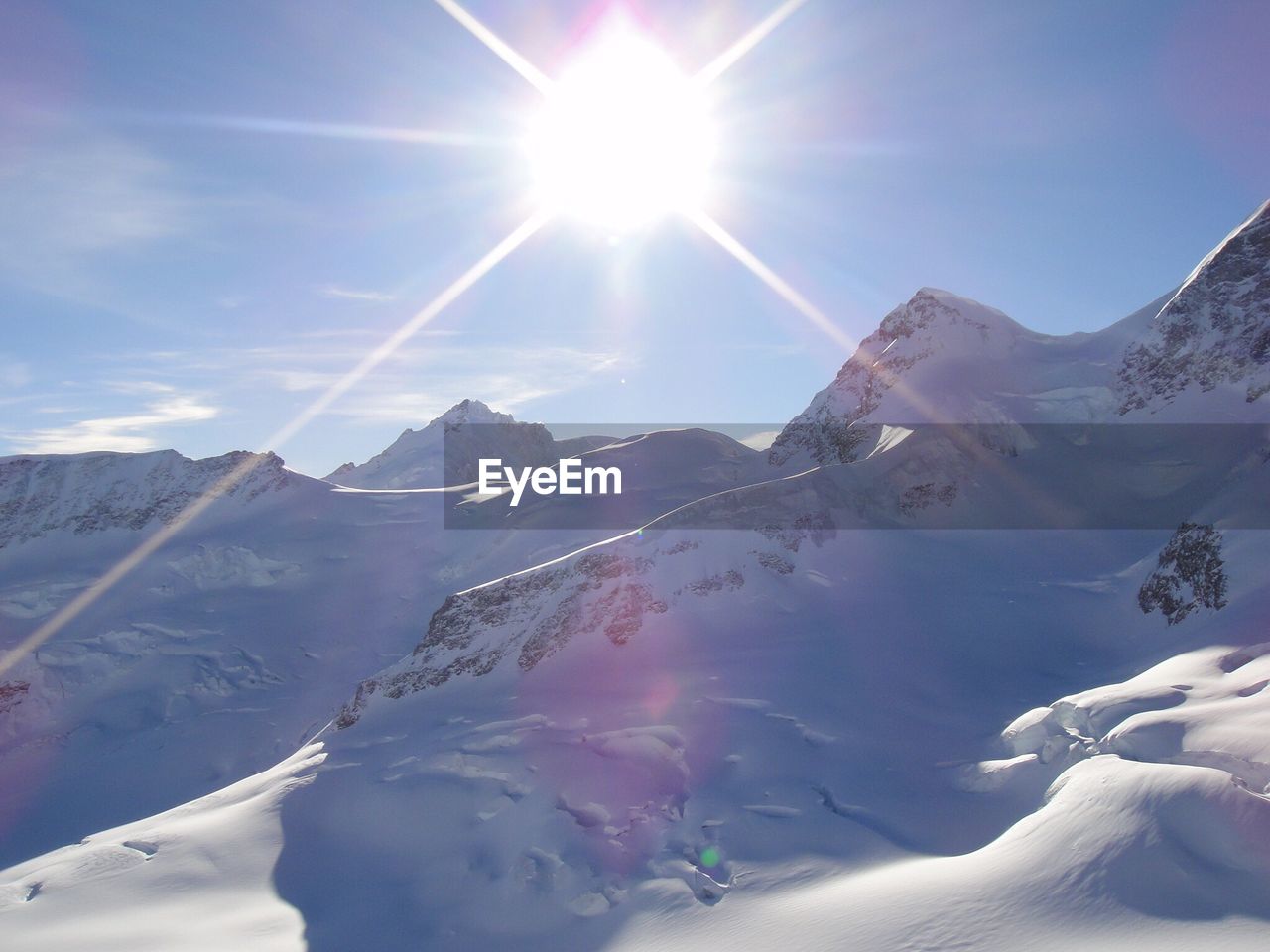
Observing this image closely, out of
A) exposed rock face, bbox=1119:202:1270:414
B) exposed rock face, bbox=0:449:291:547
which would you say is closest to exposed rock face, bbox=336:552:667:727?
exposed rock face, bbox=1119:202:1270:414

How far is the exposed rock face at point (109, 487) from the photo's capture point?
10281 cm

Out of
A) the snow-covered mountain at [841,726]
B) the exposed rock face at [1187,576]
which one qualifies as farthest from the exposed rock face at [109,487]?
the exposed rock face at [1187,576]

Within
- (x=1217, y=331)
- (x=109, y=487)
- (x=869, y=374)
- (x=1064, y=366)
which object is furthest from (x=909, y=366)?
(x=109, y=487)

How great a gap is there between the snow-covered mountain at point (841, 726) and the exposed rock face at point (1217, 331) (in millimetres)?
241

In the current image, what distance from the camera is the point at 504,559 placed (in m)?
86.2

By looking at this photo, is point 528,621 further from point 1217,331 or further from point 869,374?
point 1217,331

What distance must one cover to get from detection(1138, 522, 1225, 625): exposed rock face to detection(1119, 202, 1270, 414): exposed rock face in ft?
55.8

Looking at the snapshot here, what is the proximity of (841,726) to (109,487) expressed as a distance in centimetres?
10937

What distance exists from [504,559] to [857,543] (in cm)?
4732

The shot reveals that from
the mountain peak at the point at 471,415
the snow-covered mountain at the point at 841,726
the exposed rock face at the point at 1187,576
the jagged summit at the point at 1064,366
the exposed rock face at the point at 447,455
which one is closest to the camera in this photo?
the snow-covered mountain at the point at 841,726

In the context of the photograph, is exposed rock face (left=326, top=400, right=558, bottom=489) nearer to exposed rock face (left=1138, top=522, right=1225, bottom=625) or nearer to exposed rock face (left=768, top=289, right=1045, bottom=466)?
exposed rock face (left=768, top=289, right=1045, bottom=466)

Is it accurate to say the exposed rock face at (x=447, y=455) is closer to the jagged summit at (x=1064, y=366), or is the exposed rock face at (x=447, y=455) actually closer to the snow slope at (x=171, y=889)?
the jagged summit at (x=1064, y=366)

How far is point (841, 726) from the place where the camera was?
1249 inches

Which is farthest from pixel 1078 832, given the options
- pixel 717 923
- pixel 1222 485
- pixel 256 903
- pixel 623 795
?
pixel 1222 485
